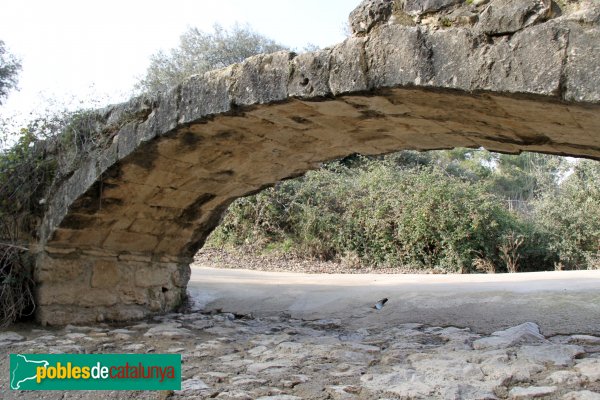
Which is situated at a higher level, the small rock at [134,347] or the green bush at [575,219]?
the green bush at [575,219]

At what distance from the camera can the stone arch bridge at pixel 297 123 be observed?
7.78 ft

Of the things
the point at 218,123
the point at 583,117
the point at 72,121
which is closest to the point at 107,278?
the point at 72,121

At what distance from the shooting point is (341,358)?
142 inches

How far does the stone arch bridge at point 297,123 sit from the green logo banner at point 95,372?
1136 mm

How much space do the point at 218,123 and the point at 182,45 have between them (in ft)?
54.0

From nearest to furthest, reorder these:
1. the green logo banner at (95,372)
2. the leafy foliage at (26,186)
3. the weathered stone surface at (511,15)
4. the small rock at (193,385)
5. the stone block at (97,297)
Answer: the weathered stone surface at (511,15)
the small rock at (193,385)
the green logo banner at (95,372)
the leafy foliage at (26,186)
the stone block at (97,297)

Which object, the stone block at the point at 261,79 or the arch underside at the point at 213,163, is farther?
the stone block at the point at 261,79

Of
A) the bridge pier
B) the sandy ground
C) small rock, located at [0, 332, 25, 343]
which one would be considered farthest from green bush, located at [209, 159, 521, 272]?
small rock, located at [0, 332, 25, 343]

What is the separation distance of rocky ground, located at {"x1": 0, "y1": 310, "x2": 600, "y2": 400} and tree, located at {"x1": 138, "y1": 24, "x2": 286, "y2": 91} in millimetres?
13623

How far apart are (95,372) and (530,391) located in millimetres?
2560

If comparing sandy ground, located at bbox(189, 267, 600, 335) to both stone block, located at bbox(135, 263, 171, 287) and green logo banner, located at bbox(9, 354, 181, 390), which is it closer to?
stone block, located at bbox(135, 263, 171, 287)

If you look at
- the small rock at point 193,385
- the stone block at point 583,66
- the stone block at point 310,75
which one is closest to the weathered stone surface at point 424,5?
the stone block at point 310,75

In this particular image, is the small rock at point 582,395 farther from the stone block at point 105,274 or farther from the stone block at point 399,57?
→ the stone block at point 105,274

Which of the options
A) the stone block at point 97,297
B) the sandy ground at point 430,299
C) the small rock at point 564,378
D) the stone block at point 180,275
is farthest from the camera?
the stone block at point 180,275
